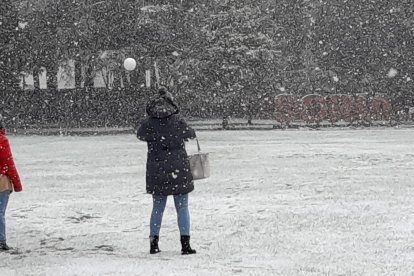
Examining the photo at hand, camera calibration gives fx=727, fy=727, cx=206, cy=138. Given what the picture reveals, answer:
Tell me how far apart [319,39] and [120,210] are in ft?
108

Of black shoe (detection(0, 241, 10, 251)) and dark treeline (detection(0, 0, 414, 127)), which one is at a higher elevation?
dark treeline (detection(0, 0, 414, 127))

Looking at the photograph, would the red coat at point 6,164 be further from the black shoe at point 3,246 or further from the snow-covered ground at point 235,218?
the snow-covered ground at point 235,218

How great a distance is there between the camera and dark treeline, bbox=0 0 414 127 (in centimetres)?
3481

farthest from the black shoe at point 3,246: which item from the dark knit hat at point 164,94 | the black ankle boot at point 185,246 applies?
the dark knit hat at point 164,94

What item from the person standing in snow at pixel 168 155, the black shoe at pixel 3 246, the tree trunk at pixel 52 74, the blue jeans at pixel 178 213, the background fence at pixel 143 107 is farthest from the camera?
the tree trunk at pixel 52 74

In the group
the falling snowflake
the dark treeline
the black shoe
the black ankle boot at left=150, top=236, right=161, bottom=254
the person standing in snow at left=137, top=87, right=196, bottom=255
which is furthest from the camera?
the falling snowflake

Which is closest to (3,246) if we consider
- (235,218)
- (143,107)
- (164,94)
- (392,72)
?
(164,94)

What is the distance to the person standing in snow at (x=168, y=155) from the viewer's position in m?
7.57

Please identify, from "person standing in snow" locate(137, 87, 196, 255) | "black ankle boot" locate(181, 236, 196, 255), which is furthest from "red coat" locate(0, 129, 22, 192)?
"black ankle boot" locate(181, 236, 196, 255)

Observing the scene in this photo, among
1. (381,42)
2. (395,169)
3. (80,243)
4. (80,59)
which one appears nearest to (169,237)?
(80,243)

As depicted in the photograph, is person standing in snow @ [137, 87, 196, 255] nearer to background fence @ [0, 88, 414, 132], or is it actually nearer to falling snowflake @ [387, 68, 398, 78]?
background fence @ [0, 88, 414, 132]

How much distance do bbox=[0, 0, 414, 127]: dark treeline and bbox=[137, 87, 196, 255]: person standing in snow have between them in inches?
1010

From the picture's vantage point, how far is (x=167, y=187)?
7.54m

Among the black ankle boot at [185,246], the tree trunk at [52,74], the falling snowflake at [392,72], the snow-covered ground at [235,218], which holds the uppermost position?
the tree trunk at [52,74]
